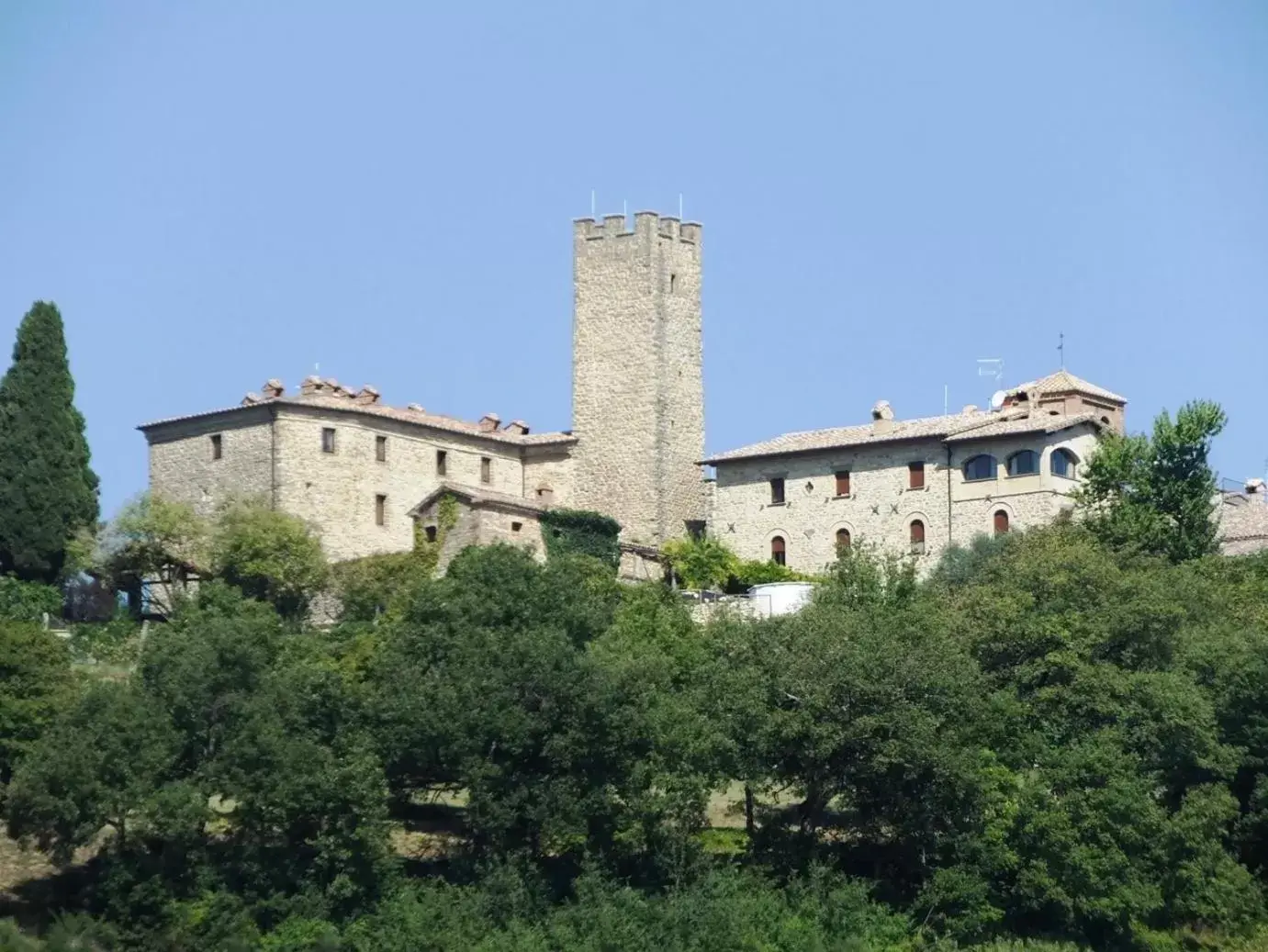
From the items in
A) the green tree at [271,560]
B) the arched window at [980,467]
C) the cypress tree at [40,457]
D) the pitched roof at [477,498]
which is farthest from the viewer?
the arched window at [980,467]

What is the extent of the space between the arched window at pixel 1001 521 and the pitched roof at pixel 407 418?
41.1ft

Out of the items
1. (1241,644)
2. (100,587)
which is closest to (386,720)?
(1241,644)

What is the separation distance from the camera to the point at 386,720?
155 feet

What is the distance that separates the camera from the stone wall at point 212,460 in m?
67.9

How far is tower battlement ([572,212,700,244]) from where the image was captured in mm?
75375

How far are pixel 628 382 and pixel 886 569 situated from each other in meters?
16.8

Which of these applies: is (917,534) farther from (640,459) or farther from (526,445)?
(526,445)

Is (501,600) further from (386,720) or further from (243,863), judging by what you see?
(243,863)

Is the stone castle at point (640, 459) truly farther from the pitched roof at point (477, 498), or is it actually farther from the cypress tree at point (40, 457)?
the cypress tree at point (40, 457)

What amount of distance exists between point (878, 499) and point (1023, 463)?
3988 millimetres

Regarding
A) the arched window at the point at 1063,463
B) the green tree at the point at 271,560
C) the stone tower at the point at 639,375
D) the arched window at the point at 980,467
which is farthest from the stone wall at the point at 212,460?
the arched window at the point at 1063,463

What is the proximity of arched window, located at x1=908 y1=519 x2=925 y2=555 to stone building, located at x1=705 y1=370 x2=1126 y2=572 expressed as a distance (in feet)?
0.07

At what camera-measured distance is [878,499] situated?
69.5 m

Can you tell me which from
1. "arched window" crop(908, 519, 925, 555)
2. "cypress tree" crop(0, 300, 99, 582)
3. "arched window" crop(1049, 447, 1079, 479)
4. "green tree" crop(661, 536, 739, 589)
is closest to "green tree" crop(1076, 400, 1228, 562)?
"arched window" crop(1049, 447, 1079, 479)
